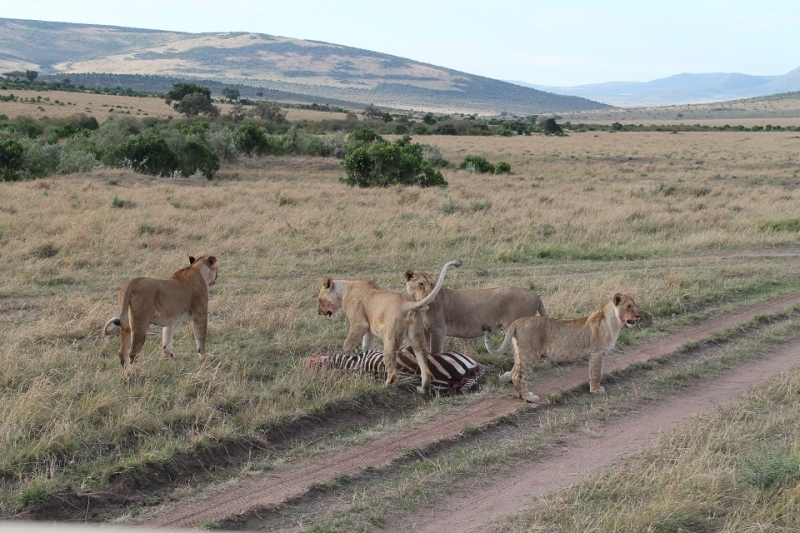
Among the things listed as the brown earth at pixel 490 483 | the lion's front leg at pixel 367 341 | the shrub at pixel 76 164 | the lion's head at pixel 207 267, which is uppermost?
the lion's head at pixel 207 267

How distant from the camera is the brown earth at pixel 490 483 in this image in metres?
5.16

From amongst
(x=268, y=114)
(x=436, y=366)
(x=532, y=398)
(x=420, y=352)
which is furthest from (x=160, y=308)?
(x=268, y=114)

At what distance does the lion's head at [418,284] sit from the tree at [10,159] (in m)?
21.1

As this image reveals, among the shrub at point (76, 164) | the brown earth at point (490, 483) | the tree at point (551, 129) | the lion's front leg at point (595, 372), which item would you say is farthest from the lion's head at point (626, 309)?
the tree at point (551, 129)

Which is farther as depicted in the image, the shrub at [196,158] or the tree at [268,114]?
the tree at [268,114]

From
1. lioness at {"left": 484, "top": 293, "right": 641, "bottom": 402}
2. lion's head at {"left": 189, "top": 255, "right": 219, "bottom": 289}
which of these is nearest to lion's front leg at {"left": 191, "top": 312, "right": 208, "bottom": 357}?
lion's head at {"left": 189, "top": 255, "right": 219, "bottom": 289}

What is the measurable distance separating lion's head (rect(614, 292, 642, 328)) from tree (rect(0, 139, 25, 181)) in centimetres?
2305

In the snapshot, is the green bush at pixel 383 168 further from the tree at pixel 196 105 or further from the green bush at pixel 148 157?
the tree at pixel 196 105

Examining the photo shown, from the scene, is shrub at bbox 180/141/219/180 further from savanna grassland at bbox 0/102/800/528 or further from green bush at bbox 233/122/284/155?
green bush at bbox 233/122/284/155

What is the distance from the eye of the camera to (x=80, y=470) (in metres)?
5.59

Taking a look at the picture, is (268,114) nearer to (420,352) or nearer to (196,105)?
(196,105)

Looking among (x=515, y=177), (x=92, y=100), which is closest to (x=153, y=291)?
(x=515, y=177)

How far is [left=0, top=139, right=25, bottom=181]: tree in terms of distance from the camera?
25856 mm

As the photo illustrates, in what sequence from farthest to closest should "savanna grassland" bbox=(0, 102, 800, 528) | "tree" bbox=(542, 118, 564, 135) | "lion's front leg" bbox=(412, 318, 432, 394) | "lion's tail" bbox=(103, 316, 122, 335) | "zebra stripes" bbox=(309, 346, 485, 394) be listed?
"tree" bbox=(542, 118, 564, 135) → "lion's tail" bbox=(103, 316, 122, 335) → "zebra stripes" bbox=(309, 346, 485, 394) → "lion's front leg" bbox=(412, 318, 432, 394) → "savanna grassland" bbox=(0, 102, 800, 528)
